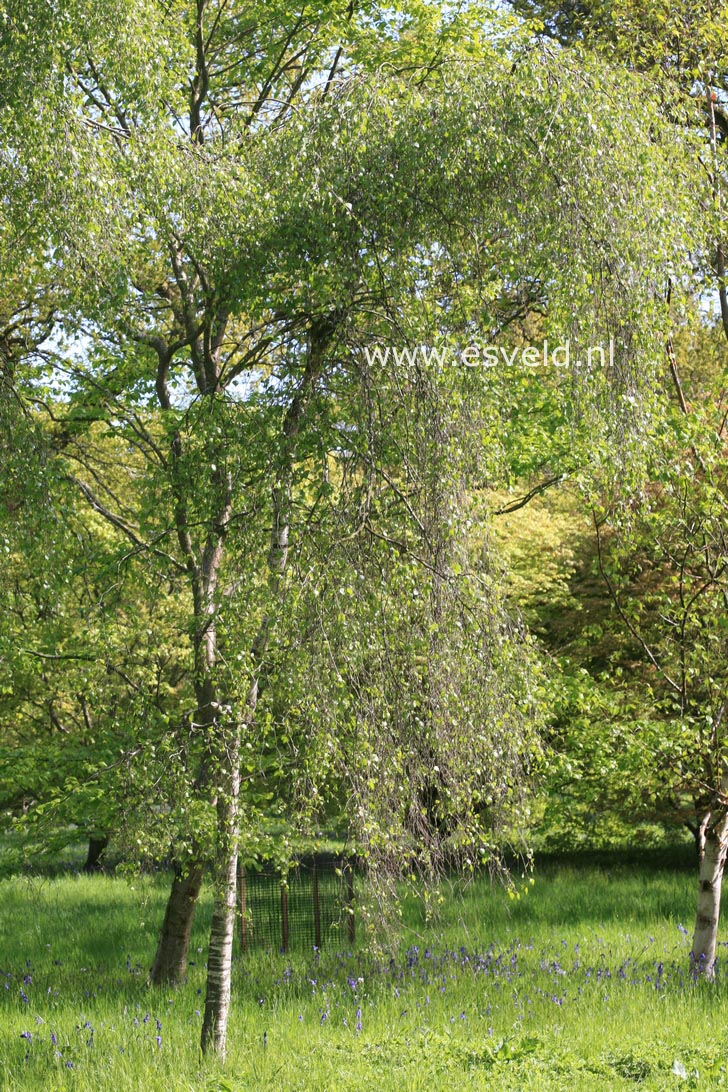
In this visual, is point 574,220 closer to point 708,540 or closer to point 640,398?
point 640,398

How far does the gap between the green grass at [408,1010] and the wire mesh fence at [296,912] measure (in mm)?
588

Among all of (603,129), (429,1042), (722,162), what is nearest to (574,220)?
(603,129)

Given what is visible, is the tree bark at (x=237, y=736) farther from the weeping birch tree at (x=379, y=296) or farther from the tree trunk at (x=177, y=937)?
the tree trunk at (x=177, y=937)

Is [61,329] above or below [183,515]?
above

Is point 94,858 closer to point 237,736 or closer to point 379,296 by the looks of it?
point 237,736

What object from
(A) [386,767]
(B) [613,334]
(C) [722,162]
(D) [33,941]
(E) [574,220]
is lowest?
(D) [33,941]

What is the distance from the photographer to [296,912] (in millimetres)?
10930

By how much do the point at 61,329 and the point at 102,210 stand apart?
14.9 ft

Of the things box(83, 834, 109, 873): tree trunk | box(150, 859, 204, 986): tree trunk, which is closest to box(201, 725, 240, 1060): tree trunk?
box(150, 859, 204, 986): tree trunk

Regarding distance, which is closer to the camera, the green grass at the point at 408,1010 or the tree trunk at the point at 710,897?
the green grass at the point at 408,1010

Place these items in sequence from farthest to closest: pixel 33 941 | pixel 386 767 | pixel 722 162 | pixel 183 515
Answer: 1. pixel 33 941
2. pixel 183 515
3. pixel 722 162
4. pixel 386 767

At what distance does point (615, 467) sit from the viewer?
5.00 m

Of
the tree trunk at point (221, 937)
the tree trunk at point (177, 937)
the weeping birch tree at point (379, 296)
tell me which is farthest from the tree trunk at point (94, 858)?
the weeping birch tree at point (379, 296)

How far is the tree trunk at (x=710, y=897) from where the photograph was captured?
305 inches
